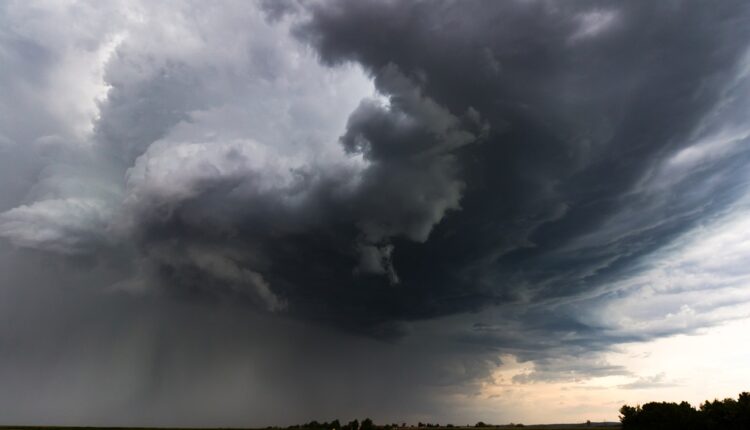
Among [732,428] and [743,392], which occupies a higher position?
[743,392]

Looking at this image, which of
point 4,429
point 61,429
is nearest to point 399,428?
point 61,429

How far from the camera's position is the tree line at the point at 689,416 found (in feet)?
257

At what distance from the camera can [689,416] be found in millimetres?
87562

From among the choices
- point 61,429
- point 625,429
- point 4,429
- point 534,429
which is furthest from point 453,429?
point 4,429

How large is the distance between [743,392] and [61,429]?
195 m

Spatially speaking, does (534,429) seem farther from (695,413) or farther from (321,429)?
(695,413)

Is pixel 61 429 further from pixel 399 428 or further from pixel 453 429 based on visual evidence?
pixel 453 429

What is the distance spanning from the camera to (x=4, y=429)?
518 ft

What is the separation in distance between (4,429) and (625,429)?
595ft

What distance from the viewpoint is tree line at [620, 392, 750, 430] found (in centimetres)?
7844

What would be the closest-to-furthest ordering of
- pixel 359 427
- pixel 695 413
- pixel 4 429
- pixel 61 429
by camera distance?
pixel 695 413
pixel 359 427
pixel 4 429
pixel 61 429

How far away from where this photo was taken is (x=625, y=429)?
4112 inches

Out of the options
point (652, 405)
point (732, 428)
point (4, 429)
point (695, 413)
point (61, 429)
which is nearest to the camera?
point (732, 428)

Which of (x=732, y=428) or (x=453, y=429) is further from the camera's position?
(x=453, y=429)
